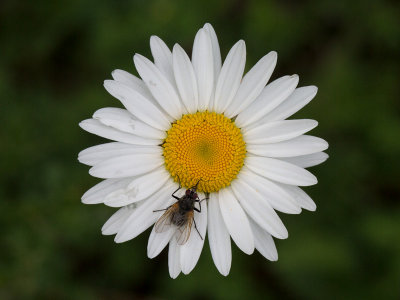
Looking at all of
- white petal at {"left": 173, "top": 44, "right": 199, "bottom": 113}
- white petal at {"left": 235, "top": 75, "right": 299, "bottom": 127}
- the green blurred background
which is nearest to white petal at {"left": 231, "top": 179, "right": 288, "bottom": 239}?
white petal at {"left": 235, "top": 75, "right": 299, "bottom": 127}

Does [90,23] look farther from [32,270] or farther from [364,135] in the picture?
[364,135]

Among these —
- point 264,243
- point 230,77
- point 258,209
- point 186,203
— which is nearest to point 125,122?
point 186,203

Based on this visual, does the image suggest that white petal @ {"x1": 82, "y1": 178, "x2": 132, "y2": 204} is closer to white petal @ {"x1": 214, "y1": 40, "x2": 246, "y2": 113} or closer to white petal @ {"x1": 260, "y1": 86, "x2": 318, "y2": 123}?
white petal @ {"x1": 214, "y1": 40, "x2": 246, "y2": 113}

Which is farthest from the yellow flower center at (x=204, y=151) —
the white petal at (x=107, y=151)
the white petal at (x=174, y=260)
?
the white petal at (x=174, y=260)

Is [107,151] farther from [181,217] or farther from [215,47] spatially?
[215,47]

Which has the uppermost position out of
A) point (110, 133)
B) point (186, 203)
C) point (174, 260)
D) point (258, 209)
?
point (110, 133)

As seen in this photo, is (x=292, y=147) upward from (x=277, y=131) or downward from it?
downward

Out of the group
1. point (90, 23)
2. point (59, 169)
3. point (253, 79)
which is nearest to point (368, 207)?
point (253, 79)
